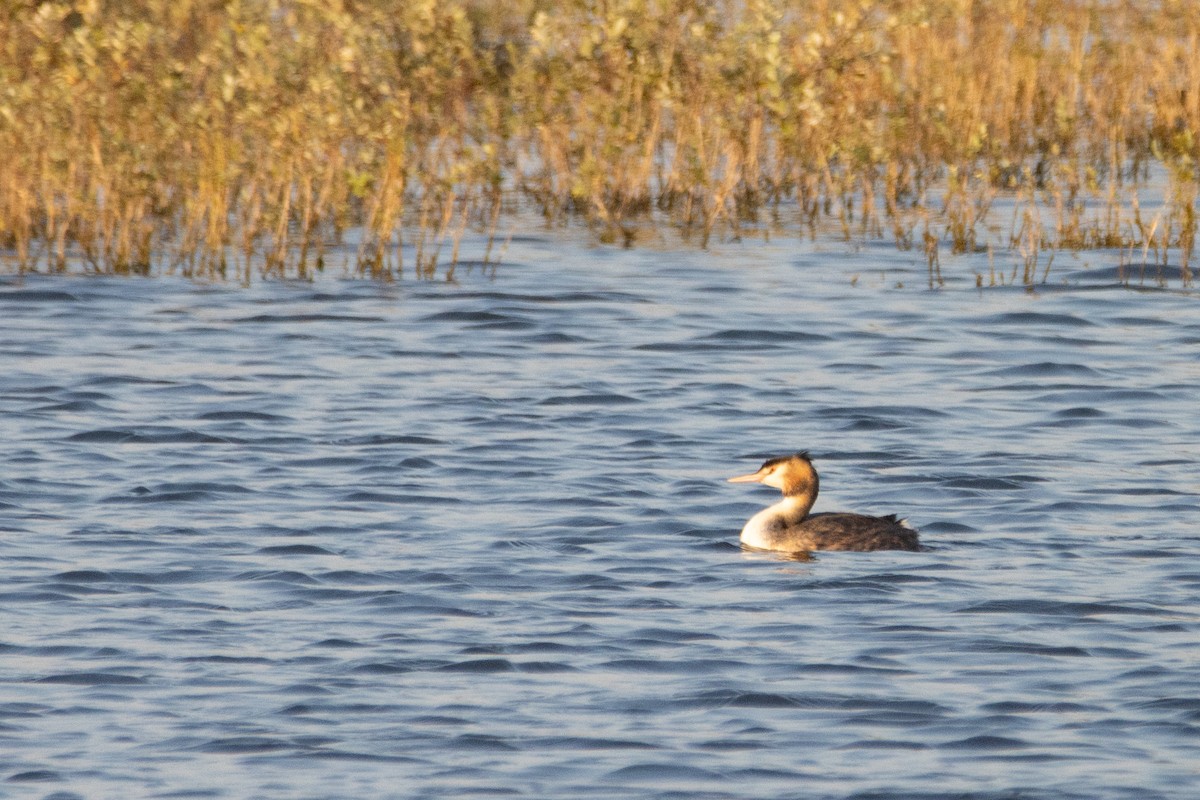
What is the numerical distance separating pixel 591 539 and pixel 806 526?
101 centimetres

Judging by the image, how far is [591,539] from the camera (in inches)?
391

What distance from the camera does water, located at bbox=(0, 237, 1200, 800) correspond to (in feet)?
22.6

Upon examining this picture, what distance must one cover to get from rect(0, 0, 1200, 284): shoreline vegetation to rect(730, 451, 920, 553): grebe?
19.5 ft

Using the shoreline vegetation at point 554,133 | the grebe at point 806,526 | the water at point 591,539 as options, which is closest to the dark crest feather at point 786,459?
the grebe at point 806,526

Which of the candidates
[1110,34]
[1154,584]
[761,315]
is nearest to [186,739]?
[1154,584]

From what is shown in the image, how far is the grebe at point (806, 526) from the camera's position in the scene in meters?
9.62

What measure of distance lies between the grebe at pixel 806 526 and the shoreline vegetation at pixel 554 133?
19.5 feet

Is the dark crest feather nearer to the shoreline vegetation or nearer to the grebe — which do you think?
the grebe

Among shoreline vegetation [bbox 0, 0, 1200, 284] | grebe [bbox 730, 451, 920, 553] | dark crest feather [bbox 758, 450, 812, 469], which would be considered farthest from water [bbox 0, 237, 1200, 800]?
shoreline vegetation [bbox 0, 0, 1200, 284]

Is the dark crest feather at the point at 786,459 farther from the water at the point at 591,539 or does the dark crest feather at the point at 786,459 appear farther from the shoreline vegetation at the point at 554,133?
the shoreline vegetation at the point at 554,133

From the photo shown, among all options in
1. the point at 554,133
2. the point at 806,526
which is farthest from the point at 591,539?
the point at 554,133

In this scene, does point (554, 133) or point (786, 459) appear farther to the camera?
point (554, 133)

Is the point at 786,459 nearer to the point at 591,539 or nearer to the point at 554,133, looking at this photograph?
the point at 591,539

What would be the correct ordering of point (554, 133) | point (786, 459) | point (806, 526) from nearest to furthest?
point (806, 526) < point (786, 459) < point (554, 133)
